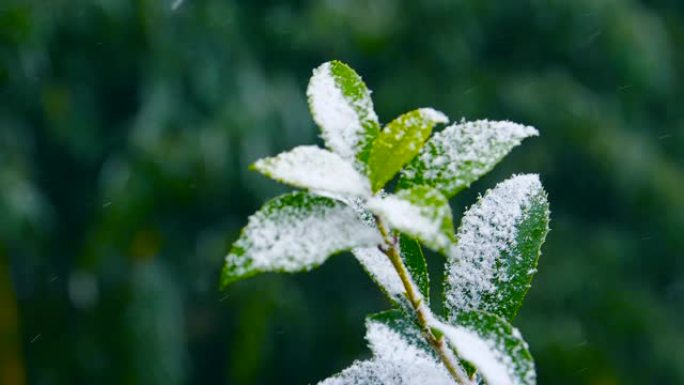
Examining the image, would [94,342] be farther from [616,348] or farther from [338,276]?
[616,348]

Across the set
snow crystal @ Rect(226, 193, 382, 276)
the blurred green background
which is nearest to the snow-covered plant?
snow crystal @ Rect(226, 193, 382, 276)

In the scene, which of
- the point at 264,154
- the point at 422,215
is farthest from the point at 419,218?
the point at 264,154

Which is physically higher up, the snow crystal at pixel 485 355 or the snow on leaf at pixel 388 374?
the snow crystal at pixel 485 355

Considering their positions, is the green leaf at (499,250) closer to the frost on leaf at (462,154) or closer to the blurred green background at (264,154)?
the frost on leaf at (462,154)

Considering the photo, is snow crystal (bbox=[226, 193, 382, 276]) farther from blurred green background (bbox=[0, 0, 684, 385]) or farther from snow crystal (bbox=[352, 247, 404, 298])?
blurred green background (bbox=[0, 0, 684, 385])

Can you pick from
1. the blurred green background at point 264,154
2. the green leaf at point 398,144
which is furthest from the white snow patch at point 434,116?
the blurred green background at point 264,154

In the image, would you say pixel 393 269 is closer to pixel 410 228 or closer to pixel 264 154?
pixel 410 228

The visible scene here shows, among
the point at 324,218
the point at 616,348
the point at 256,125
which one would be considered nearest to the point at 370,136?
the point at 324,218
